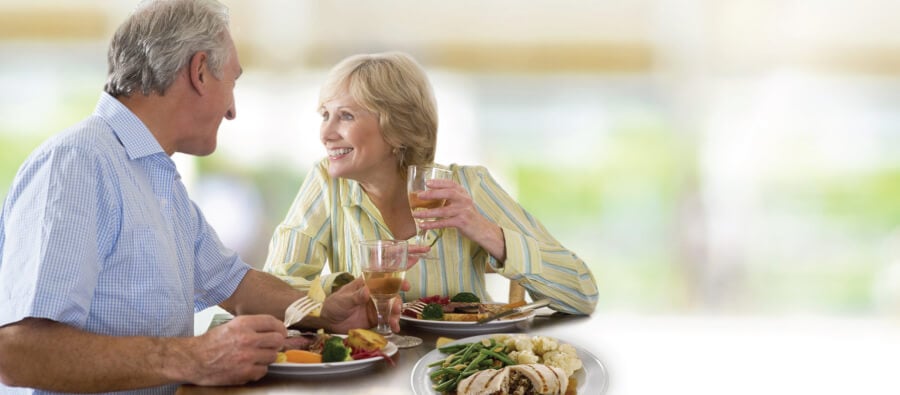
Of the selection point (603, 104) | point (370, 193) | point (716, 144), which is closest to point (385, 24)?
point (603, 104)

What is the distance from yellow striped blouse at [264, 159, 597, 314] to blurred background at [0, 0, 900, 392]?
8.54 feet

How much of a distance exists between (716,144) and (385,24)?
93.3 inches

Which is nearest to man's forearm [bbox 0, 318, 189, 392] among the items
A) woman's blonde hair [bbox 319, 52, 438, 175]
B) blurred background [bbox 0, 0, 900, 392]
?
woman's blonde hair [bbox 319, 52, 438, 175]

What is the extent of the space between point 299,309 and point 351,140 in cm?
86

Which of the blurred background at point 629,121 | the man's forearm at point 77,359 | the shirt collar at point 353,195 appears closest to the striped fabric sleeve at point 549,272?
the shirt collar at point 353,195

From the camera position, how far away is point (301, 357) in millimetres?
1356

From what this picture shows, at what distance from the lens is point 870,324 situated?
6.20ft

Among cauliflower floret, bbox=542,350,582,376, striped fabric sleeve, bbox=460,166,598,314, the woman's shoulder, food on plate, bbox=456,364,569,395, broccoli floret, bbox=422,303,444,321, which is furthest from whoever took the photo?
the woman's shoulder

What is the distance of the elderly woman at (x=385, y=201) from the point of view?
221 centimetres

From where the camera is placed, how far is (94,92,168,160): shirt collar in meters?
1.54

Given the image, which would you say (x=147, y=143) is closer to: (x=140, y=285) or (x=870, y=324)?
(x=140, y=285)

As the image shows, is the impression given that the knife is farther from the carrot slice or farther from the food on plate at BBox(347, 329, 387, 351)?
the carrot slice

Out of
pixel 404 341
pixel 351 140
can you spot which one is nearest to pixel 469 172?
pixel 351 140

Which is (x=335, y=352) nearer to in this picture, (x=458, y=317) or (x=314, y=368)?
(x=314, y=368)
